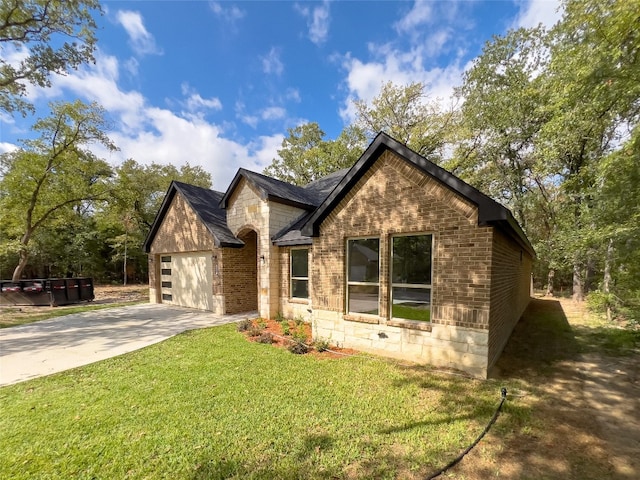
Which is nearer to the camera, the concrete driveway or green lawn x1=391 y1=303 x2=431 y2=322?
the concrete driveway

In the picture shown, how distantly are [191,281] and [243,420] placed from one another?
10.2m

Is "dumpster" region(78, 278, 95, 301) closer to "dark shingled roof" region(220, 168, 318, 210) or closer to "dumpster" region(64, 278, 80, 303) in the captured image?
"dumpster" region(64, 278, 80, 303)

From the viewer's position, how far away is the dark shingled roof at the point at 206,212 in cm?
1077

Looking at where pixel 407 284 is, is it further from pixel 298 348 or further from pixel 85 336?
pixel 85 336

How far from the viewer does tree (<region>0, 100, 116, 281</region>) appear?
14625mm

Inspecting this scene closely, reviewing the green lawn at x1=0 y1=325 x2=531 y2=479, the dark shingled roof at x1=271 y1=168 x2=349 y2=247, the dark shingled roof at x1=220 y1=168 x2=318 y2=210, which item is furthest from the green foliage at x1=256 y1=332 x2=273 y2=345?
the dark shingled roof at x1=220 y1=168 x2=318 y2=210

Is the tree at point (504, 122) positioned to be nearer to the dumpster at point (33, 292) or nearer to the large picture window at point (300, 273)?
the large picture window at point (300, 273)

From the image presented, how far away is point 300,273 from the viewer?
973cm

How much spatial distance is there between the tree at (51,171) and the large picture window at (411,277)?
755 inches

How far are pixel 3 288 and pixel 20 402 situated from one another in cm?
1394

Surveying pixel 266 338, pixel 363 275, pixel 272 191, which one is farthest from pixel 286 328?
pixel 272 191

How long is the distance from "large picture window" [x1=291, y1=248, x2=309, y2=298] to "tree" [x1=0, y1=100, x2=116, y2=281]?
15.2 metres

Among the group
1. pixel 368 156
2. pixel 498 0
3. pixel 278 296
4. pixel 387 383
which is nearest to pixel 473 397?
pixel 387 383

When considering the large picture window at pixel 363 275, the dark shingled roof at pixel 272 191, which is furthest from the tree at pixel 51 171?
the large picture window at pixel 363 275
